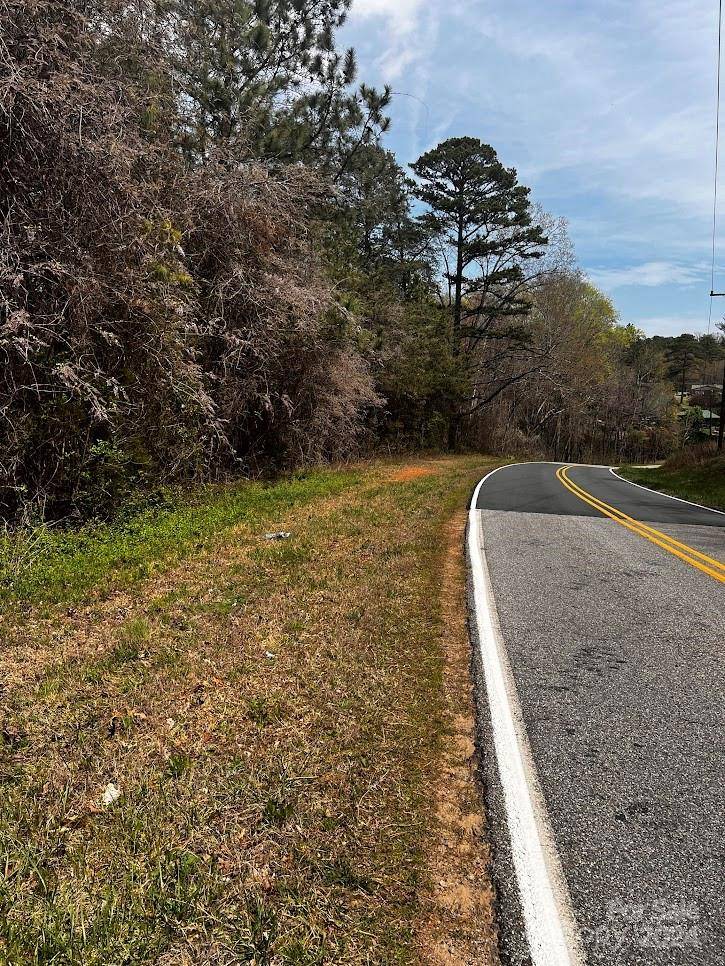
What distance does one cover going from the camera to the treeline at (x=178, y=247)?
5.51 m

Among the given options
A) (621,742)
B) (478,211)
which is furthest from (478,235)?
(621,742)

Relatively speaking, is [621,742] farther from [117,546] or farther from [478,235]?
[478,235]

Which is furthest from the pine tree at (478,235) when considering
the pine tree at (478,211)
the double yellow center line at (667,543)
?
the double yellow center line at (667,543)

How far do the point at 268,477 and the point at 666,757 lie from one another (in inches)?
358

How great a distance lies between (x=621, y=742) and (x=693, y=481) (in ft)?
62.3

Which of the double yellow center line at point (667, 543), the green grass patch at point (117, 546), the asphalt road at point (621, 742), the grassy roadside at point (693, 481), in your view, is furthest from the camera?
A: the grassy roadside at point (693, 481)

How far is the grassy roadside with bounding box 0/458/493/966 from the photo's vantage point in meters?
2.03

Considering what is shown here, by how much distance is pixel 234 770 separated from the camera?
9.35 ft

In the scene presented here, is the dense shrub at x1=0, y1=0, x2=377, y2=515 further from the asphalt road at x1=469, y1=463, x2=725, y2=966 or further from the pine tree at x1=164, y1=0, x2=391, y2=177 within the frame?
the asphalt road at x1=469, y1=463, x2=725, y2=966

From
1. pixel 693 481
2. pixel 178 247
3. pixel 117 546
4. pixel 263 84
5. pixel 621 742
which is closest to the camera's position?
pixel 621 742

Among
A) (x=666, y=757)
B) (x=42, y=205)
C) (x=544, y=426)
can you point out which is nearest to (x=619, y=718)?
(x=666, y=757)

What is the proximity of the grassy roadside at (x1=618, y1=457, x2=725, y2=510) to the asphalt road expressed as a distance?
395 inches

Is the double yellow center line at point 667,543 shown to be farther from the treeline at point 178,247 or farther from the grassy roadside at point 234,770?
the treeline at point 178,247

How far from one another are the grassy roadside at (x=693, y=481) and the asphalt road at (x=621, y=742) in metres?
10.0
